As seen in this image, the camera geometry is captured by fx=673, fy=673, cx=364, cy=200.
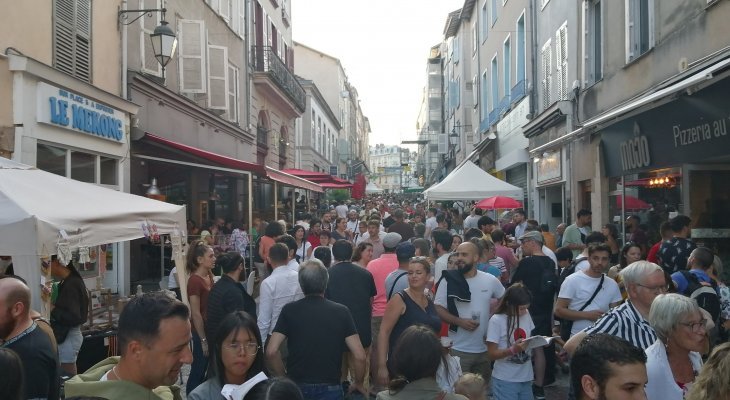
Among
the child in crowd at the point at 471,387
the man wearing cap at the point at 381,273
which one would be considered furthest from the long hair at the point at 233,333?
the man wearing cap at the point at 381,273

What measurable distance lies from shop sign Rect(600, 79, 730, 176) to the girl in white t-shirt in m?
4.68

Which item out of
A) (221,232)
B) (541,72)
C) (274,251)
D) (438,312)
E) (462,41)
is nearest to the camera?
(438,312)

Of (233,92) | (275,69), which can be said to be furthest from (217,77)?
(275,69)

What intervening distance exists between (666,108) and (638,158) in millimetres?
1504

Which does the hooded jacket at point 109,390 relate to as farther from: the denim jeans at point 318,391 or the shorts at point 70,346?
the shorts at point 70,346

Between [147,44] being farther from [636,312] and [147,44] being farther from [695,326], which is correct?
[695,326]

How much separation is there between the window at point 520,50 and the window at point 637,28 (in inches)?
355

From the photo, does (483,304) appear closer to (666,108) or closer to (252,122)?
(666,108)

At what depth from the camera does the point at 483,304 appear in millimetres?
5832

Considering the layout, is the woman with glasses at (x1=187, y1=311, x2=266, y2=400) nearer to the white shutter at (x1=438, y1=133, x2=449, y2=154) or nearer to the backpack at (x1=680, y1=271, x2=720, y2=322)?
the backpack at (x1=680, y1=271, x2=720, y2=322)

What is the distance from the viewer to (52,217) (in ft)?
18.0

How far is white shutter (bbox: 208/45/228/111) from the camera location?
17.6m

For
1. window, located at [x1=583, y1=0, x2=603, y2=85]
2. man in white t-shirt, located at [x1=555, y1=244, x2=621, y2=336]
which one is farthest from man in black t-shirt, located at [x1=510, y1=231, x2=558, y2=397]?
window, located at [x1=583, y1=0, x2=603, y2=85]

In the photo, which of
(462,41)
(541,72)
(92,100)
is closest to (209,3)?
(92,100)
